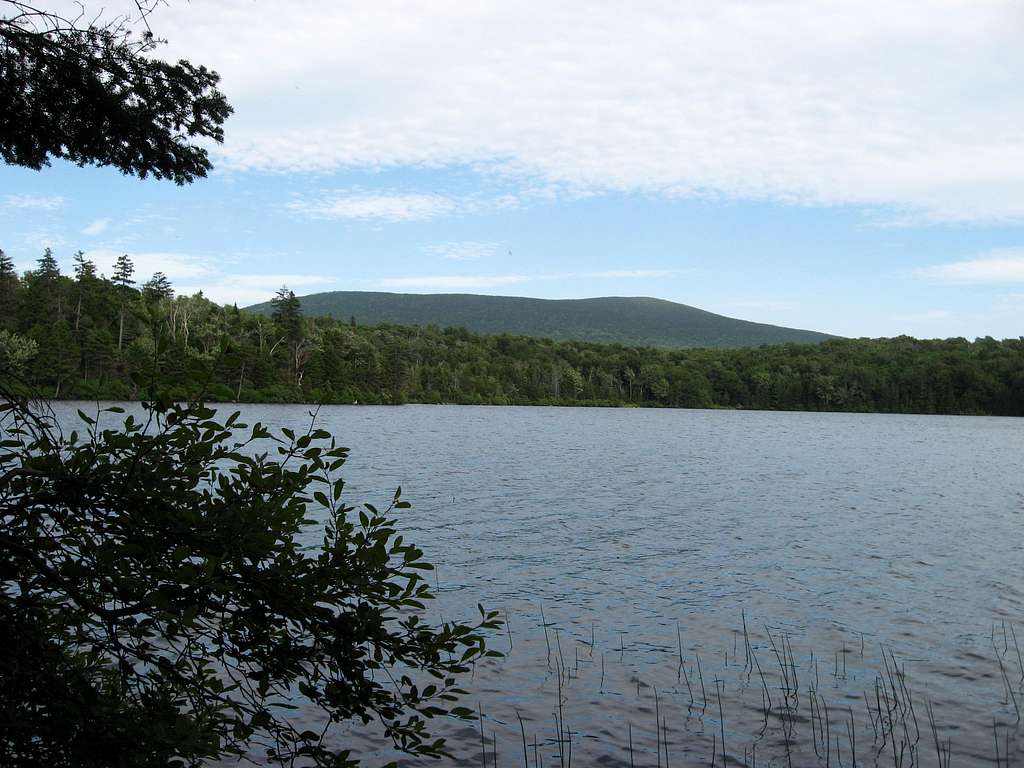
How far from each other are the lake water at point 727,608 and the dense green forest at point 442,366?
4616cm

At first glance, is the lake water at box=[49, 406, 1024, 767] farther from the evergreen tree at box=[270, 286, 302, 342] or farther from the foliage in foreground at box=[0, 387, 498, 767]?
the evergreen tree at box=[270, 286, 302, 342]

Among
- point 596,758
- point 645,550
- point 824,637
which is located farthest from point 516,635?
point 645,550

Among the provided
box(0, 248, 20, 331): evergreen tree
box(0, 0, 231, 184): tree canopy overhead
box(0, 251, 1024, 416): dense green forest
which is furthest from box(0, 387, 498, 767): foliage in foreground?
box(0, 248, 20, 331): evergreen tree

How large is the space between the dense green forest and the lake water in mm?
46162

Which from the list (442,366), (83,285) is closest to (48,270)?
(83,285)

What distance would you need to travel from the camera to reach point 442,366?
172500mm

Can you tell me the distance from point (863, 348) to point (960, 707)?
200 m

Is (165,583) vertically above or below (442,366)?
below

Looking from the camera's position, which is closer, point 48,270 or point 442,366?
point 48,270

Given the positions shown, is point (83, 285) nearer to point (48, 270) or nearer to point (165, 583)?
point (48, 270)

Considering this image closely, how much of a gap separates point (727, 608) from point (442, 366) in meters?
158

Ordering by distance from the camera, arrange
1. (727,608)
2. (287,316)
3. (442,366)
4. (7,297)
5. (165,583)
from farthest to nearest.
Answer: (442,366), (287,316), (7,297), (727,608), (165,583)

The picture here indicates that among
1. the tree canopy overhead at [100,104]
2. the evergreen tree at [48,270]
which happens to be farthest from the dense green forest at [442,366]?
the tree canopy overhead at [100,104]

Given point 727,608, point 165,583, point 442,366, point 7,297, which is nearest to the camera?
point 165,583
